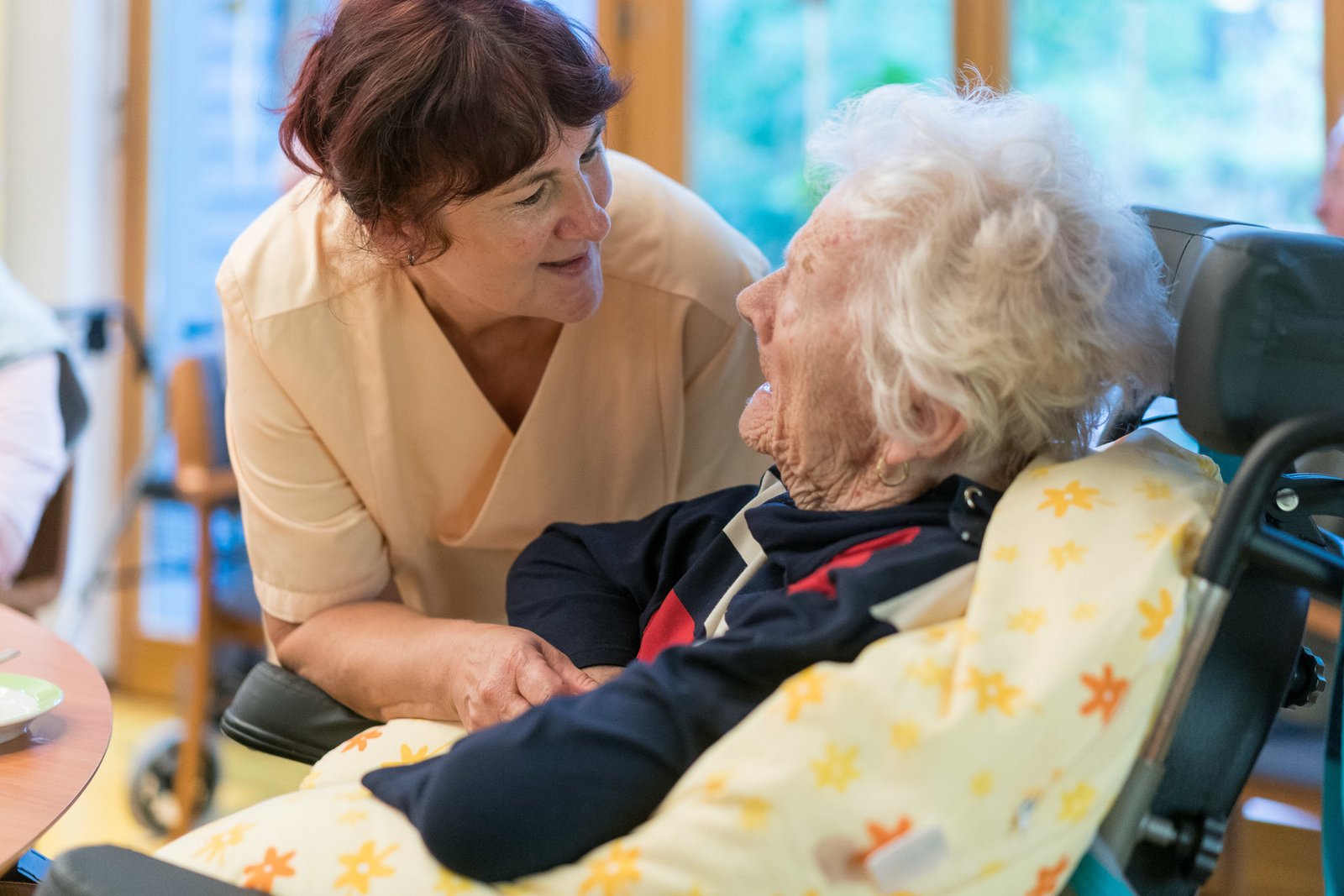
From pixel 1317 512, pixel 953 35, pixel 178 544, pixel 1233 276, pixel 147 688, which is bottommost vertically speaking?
pixel 147 688

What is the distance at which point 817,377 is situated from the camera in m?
1.22

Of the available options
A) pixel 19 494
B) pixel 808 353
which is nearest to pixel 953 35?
pixel 808 353

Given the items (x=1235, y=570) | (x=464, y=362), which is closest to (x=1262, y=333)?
(x=1235, y=570)

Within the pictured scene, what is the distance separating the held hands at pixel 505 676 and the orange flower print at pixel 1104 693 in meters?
0.54

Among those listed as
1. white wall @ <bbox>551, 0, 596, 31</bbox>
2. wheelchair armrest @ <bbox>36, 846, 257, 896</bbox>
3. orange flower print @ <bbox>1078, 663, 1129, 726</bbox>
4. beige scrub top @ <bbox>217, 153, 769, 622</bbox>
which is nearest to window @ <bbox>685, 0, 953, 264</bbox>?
white wall @ <bbox>551, 0, 596, 31</bbox>

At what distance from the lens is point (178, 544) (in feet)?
13.6

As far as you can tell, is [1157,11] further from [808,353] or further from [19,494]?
[19,494]

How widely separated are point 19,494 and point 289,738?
1168 mm

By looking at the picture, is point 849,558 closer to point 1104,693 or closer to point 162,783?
point 1104,693

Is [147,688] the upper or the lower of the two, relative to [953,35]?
lower

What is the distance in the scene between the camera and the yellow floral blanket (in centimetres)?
88

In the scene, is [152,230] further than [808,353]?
Yes

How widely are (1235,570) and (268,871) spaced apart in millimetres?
791

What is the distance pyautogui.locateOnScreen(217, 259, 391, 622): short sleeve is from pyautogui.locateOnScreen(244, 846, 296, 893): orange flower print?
669mm
